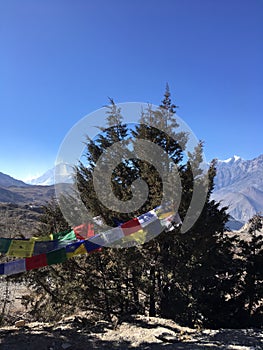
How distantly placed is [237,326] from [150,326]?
15.8 ft

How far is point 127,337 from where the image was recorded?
9523 millimetres

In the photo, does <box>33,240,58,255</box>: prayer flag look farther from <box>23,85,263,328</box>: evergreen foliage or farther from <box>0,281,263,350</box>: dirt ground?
<box>0,281,263,350</box>: dirt ground

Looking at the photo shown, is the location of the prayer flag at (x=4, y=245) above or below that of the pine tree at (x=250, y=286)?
above

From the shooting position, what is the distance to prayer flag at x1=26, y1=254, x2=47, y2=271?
892cm

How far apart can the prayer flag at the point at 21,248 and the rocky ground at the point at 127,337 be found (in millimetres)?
2571

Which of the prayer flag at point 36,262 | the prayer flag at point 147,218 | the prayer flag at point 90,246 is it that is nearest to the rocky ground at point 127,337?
the prayer flag at point 36,262

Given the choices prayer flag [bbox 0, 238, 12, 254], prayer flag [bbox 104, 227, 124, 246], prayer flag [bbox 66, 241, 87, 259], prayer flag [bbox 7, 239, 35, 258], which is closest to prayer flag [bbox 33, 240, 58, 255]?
prayer flag [bbox 7, 239, 35, 258]

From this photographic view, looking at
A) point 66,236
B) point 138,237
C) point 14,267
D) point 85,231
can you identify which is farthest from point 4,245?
point 138,237

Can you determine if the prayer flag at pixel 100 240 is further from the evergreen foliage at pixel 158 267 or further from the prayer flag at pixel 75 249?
the evergreen foliage at pixel 158 267

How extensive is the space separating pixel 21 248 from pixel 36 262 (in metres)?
0.91

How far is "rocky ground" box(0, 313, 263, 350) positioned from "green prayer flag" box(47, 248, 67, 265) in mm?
2402

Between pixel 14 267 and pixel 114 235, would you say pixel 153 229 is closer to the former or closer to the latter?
pixel 114 235

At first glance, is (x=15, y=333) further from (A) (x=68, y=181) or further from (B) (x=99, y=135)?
(B) (x=99, y=135)

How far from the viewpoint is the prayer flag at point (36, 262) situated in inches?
351
